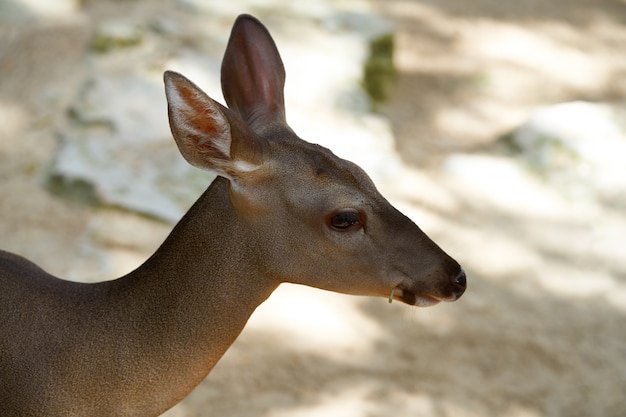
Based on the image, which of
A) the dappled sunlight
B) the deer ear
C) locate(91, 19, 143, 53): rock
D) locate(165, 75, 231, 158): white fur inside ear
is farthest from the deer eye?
locate(91, 19, 143, 53): rock

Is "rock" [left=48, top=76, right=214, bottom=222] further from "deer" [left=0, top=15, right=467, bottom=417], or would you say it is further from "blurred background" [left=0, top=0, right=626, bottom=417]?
"deer" [left=0, top=15, right=467, bottom=417]

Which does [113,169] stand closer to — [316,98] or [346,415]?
[316,98]

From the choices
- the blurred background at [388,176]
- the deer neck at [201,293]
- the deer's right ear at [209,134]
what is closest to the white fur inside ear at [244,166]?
the deer's right ear at [209,134]

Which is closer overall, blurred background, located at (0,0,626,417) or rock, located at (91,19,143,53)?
blurred background, located at (0,0,626,417)

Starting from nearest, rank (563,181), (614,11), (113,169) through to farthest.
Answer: (113,169)
(563,181)
(614,11)

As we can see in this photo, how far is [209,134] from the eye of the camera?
267 cm

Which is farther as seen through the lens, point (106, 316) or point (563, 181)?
point (563, 181)

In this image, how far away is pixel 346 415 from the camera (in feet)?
14.8

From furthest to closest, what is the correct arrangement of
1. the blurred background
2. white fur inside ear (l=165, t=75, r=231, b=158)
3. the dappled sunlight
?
the dappled sunlight, the blurred background, white fur inside ear (l=165, t=75, r=231, b=158)

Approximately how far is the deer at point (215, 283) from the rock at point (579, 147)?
393 cm

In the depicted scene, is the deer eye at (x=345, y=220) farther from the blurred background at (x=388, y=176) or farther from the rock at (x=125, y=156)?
the rock at (x=125, y=156)

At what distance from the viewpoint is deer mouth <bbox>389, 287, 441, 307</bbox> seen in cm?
281

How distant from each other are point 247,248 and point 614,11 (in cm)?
701

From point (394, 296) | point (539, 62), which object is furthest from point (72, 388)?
point (539, 62)
